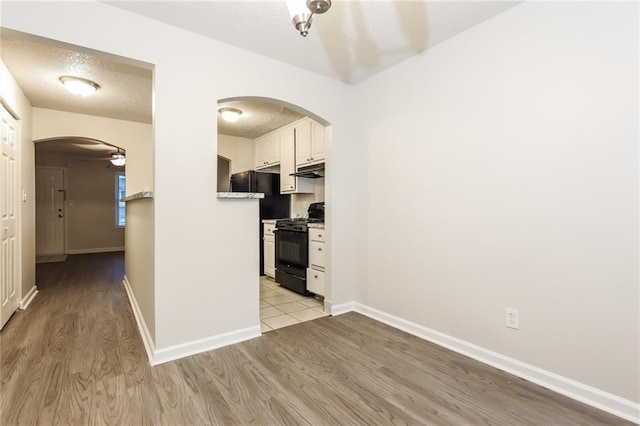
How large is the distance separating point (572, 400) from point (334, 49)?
2.86m

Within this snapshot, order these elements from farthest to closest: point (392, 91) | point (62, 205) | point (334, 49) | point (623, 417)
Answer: point (62, 205)
point (392, 91)
point (334, 49)
point (623, 417)

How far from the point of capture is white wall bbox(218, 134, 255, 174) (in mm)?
5270

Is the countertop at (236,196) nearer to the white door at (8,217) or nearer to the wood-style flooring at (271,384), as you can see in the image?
the wood-style flooring at (271,384)

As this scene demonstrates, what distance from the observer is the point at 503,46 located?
81.3 inches

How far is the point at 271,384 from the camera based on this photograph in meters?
1.87

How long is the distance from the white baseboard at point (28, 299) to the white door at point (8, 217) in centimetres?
12

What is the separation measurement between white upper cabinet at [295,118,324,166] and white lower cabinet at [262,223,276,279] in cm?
113

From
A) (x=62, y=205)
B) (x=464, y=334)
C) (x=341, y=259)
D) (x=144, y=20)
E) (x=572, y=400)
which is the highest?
(x=144, y=20)

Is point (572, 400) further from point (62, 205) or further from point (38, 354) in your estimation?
point (62, 205)

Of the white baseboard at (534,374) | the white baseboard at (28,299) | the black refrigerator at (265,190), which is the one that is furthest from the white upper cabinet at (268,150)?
the white baseboard at (28,299)

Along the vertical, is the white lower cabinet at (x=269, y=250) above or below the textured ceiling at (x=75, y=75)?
below

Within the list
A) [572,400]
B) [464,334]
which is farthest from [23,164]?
[572,400]

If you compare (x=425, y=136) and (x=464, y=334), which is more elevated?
(x=425, y=136)

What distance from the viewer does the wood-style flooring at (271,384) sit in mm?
1575
